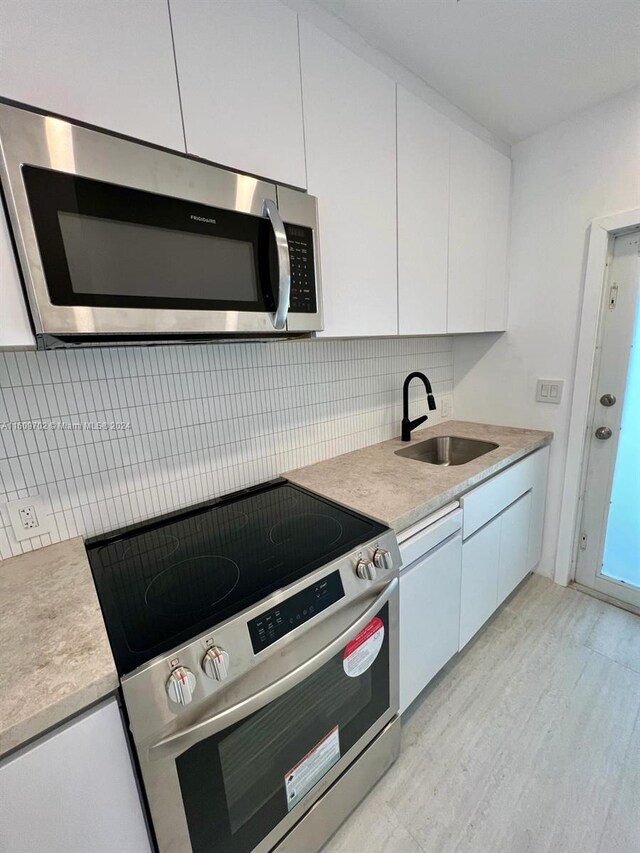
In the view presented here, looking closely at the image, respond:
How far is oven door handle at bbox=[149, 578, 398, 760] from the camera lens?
2.25ft

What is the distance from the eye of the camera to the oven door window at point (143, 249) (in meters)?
0.68

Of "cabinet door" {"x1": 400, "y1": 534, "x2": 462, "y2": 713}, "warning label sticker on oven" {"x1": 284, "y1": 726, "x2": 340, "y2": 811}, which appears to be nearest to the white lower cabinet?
"cabinet door" {"x1": 400, "y1": 534, "x2": 462, "y2": 713}

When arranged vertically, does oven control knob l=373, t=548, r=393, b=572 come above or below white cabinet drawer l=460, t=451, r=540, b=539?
above

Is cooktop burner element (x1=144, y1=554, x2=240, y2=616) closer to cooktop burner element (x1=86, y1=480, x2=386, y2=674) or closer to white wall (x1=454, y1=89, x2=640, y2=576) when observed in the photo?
cooktop burner element (x1=86, y1=480, x2=386, y2=674)

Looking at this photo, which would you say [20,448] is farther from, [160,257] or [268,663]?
[268,663]

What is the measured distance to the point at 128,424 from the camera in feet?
3.79

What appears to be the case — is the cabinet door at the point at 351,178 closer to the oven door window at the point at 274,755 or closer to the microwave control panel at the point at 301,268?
the microwave control panel at the point at 301,268

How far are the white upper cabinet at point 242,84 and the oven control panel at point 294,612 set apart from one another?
3.56ft

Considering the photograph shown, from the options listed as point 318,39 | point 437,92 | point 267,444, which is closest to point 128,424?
point 267,444

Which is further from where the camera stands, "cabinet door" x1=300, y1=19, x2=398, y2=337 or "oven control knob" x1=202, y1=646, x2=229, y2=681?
"cabinet door" x1=300, y1=19, x2=398, y2=337

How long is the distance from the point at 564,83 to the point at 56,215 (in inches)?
77.9

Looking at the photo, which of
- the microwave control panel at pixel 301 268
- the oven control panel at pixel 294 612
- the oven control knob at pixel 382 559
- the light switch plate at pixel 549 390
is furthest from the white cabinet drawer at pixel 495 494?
the microwave control panel at pixel 301 268

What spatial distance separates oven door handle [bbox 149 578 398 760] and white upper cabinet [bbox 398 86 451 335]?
1074 millimetres

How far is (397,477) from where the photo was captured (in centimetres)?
145
